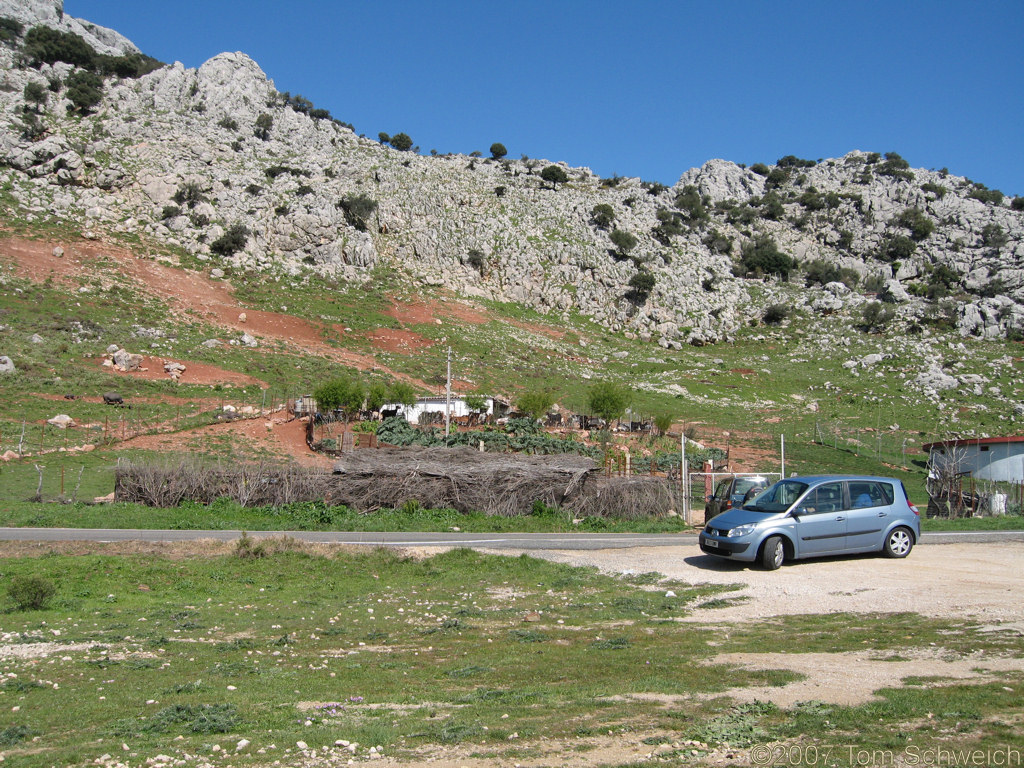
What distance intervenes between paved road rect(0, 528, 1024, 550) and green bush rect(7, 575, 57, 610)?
6032 mm

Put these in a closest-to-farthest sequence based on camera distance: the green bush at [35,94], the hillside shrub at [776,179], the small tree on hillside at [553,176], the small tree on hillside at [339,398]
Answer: the small tree on hillside at [339,398] < the green bush at [35,94] < the small tree on hillside at [553,176] < the hillside shrub at [776,179]

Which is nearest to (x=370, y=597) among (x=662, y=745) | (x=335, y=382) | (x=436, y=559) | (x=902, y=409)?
(x=436, y=559)

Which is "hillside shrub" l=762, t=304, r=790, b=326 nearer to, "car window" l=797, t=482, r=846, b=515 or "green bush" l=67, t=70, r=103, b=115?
"car window" l=797, t=482, r=846, b=515

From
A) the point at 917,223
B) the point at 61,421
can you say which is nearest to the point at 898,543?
the point at 61,421

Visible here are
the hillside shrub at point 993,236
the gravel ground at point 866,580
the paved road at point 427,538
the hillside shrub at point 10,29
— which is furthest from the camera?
the hillside shrub at point 993,236

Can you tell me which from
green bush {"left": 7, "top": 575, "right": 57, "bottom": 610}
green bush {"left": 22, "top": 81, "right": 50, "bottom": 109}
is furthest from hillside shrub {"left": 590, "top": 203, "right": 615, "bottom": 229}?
green bush {"left": 7, "top": 575, "right": 57, "bottom": 610}

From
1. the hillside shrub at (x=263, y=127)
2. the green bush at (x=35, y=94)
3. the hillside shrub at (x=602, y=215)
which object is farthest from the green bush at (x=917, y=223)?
the green bush at (x=35, y=94)

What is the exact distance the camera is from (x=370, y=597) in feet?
44.1

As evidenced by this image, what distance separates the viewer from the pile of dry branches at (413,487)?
81.2ft

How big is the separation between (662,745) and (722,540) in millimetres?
9934

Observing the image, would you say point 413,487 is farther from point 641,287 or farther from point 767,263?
point 767,263

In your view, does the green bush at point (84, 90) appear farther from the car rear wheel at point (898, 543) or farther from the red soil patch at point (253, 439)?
the car rear wheel at point (898, 543)

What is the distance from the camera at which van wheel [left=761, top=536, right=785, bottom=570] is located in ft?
47.6

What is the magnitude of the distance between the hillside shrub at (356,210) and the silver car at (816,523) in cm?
7734
